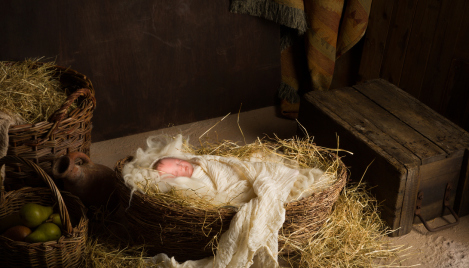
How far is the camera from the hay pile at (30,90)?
87.7 inches

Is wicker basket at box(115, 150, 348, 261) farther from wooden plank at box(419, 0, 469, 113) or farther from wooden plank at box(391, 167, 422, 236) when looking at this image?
wooden plank at box(419, 0, 469, 113)

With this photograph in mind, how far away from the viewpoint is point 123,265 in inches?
79.6

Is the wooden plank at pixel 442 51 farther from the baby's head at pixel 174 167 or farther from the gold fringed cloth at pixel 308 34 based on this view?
the baby's head at pixel 174 167

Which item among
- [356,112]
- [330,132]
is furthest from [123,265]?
[356,112]

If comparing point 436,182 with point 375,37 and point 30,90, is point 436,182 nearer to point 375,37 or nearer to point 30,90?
point 375,37

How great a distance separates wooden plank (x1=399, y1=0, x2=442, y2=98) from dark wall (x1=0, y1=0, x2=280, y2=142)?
2.78ft

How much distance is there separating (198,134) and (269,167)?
1.09 metres

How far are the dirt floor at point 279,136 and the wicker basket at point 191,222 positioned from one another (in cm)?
42

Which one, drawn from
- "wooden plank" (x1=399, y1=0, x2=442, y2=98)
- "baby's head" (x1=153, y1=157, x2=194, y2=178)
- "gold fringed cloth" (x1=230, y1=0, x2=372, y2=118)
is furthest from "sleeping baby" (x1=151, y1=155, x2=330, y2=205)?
"wooden plank" (x1=399, y1=0, x2=442, y2=98)

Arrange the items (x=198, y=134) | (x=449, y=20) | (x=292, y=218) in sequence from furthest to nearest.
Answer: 1. (x=198, y=134)
2. (x=449, y=20)
3. (x=292, y=218)

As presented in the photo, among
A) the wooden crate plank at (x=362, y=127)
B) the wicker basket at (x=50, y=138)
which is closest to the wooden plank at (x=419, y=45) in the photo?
the wooden crate plank at (x=362, y=127)

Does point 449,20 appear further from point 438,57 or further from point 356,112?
point 356,112

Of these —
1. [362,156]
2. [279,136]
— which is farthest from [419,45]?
[362,156]

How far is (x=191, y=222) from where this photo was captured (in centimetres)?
185
